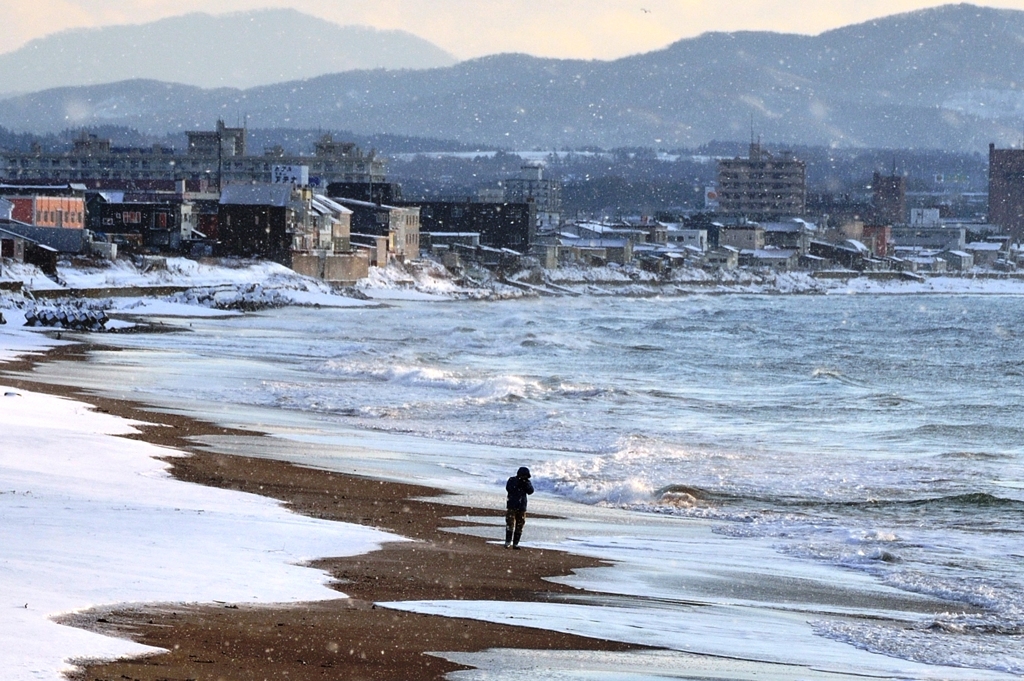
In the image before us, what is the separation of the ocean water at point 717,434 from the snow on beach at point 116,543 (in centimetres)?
275

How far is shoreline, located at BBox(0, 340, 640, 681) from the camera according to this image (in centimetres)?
920

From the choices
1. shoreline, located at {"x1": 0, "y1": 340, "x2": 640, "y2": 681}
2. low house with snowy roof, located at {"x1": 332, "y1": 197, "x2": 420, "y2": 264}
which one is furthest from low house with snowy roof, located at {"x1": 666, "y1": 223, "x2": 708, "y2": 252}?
shoreline, located at {"x1": 0, "y1": 340, "x2": 640, "y2": 681}

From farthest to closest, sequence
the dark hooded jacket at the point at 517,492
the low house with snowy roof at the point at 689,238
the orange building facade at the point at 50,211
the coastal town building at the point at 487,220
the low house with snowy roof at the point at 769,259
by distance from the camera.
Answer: the low house with snowy roof at the point at 689,238 < the low house with snowy roof at the point at 769,259 < the coastal town building at the point at 487,220 < the orange building facade at the point at 50,211 < the dark hooded jacket at the point at 517,492

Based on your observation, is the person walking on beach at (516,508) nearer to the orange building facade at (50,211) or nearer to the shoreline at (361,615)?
the shoreline at (361,615)

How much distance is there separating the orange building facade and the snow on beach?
7158 cm

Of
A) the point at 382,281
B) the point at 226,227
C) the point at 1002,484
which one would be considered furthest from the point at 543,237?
the point at 1002,484

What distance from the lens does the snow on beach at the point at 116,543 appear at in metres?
9.20

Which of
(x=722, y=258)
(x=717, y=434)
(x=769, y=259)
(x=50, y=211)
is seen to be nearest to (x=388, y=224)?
(x=50, y=211)

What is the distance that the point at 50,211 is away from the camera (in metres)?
89.9

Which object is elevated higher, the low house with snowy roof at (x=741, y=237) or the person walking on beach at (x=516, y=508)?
the low house with snowy roof at (x=741, y=237)

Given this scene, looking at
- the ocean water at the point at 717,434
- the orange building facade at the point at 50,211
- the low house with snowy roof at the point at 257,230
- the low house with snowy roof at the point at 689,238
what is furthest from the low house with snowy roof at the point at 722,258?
the ocean water at the point at 717,434

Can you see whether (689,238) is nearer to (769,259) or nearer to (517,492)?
(769,259)

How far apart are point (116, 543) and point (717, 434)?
17848 mm

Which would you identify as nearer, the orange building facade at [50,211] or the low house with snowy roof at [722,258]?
the orange building facade at [50,211]
